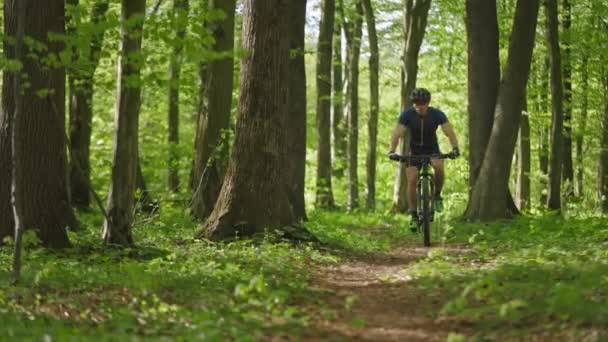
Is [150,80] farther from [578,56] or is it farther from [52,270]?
[578,56]

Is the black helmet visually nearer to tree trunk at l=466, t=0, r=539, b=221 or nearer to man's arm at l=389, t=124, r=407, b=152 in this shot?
man's arm at l=389, t=124, r=407, b=152

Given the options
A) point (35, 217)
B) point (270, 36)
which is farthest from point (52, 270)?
point (270, 36)

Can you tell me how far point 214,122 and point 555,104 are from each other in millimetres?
10811

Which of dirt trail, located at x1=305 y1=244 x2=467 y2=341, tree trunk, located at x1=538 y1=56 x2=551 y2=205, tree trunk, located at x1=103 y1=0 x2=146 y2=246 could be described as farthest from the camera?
tree trunk, located at x1=538 y1=56 x2=551 y2=205

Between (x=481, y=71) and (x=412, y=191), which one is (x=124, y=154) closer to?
(x=412, y=191)

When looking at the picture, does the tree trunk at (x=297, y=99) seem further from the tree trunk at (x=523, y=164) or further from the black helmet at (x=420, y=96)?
the tree trunk at (x=523, y=164)

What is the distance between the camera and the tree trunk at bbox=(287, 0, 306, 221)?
49.5ft

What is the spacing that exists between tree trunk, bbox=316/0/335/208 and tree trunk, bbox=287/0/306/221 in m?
5.85

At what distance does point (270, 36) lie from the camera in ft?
35.9

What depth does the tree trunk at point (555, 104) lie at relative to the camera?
21.2 metres

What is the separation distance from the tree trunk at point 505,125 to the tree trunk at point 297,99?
11.6 ft

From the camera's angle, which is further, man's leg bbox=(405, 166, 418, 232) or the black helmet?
man's leg bbox=(405, 166, 418, 232)

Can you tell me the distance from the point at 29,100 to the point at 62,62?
2.57 m

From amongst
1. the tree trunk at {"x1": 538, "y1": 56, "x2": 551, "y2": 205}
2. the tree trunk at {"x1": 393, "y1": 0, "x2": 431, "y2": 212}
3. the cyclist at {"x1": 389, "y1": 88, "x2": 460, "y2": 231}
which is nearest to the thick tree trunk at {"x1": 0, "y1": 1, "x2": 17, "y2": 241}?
the cyclist at {"x1": 389, "y1": 88, "x2": 460, "y2": 231}
